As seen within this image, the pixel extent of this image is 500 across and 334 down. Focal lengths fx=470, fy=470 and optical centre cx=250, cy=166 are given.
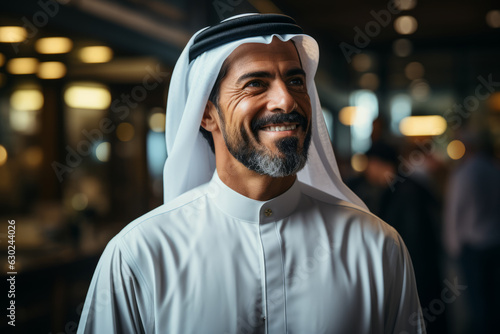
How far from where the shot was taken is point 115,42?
394 cm

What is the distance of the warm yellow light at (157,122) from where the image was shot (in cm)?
592

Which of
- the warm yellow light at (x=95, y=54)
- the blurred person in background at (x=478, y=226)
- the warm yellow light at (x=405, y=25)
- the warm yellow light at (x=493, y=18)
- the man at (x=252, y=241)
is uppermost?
the warm yellow light at (x=493, y=18)

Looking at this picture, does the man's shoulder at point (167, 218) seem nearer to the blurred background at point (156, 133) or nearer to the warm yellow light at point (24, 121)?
the blurred background at point (156, 133)

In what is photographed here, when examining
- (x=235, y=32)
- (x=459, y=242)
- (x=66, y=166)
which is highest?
(x=235, y=32)

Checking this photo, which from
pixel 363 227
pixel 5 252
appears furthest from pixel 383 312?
pixel 5 252

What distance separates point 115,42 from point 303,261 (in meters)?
3.25

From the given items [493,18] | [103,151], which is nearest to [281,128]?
[103,151]

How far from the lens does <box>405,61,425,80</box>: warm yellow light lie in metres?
8.41

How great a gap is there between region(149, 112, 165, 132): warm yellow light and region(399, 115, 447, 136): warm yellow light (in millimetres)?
4528

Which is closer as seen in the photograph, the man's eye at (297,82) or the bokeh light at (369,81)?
the man's eye at (297,82)

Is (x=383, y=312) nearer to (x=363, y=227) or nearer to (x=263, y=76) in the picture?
(x=363, y=227)

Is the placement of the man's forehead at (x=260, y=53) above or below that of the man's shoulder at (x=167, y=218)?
above

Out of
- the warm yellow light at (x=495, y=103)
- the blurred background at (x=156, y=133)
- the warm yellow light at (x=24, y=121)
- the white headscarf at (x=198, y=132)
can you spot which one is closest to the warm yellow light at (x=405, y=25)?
the blurred background at (x=156, y=133)

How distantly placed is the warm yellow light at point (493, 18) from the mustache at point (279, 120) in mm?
6505
